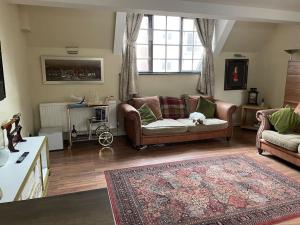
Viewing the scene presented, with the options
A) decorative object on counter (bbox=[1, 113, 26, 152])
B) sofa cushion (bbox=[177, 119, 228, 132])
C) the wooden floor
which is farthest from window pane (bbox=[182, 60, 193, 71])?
decorative object on counter (bbox=[1, 113, 26, 152])

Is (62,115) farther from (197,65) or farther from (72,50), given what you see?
(197,65)

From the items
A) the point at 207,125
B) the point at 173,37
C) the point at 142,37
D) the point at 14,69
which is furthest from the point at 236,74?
the point at 14,69

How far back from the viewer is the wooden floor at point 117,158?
2.81 m

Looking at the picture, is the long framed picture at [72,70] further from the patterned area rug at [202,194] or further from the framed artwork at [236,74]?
the framed artwork at [236,74]

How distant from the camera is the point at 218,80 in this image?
5.12 metres

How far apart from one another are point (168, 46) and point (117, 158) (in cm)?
254

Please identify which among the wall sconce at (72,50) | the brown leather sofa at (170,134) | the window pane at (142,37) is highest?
the window pane at (142,37)

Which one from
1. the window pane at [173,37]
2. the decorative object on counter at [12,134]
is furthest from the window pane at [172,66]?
the decorative object on counter at [12,134]

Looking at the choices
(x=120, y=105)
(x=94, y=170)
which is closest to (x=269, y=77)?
(x=120, y=105)

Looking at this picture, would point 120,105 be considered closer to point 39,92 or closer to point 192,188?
point 39,92

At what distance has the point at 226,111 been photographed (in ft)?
14.0

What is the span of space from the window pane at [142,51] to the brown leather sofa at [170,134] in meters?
1.11

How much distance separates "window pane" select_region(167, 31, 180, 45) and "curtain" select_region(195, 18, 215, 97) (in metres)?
0.44

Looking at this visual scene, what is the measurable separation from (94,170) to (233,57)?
388cm
